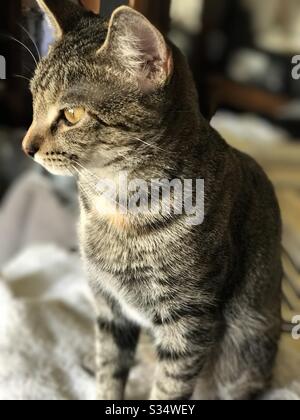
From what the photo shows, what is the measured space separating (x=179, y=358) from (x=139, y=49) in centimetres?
34

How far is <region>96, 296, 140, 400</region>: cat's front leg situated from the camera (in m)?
0.74

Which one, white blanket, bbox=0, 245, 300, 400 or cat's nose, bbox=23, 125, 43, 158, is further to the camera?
white blanket, bbox=0, 245, 300, 400

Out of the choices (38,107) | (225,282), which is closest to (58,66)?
(38,107)

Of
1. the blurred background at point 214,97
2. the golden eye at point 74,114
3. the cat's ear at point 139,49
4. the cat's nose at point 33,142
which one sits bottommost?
the blurred background at point 214,97

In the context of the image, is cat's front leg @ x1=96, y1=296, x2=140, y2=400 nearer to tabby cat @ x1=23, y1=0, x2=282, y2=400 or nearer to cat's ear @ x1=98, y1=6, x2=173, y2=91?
tabby cat @ x1=23, y1=0, x2=282, y2=400

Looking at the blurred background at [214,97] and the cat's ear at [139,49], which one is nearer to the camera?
the cat's ear at [139,49]

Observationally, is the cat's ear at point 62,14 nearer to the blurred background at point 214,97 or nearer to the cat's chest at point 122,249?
the blurred background at point 214,97

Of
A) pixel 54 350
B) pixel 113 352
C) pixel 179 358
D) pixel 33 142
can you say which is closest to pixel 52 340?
pixel 54 350

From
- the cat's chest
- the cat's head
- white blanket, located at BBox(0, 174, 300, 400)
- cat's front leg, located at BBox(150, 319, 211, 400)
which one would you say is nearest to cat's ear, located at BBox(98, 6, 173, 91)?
the cat's head

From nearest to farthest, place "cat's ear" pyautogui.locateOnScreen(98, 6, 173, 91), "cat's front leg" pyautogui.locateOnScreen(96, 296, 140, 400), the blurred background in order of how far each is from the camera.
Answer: "cat's ear" pyautogui.locateOnScreen(98, 6, 173, 91)
the blurred background
"cat's front leg" pyautogui.locateOnScreen(96, 296, 140, 400)

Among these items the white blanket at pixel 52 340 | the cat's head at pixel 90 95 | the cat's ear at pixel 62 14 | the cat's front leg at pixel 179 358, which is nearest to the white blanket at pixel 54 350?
the white blanket at pixel 52 340

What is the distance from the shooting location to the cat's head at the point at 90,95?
1.76 ft

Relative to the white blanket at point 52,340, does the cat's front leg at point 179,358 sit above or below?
above

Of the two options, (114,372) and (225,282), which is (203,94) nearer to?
(225,282)
